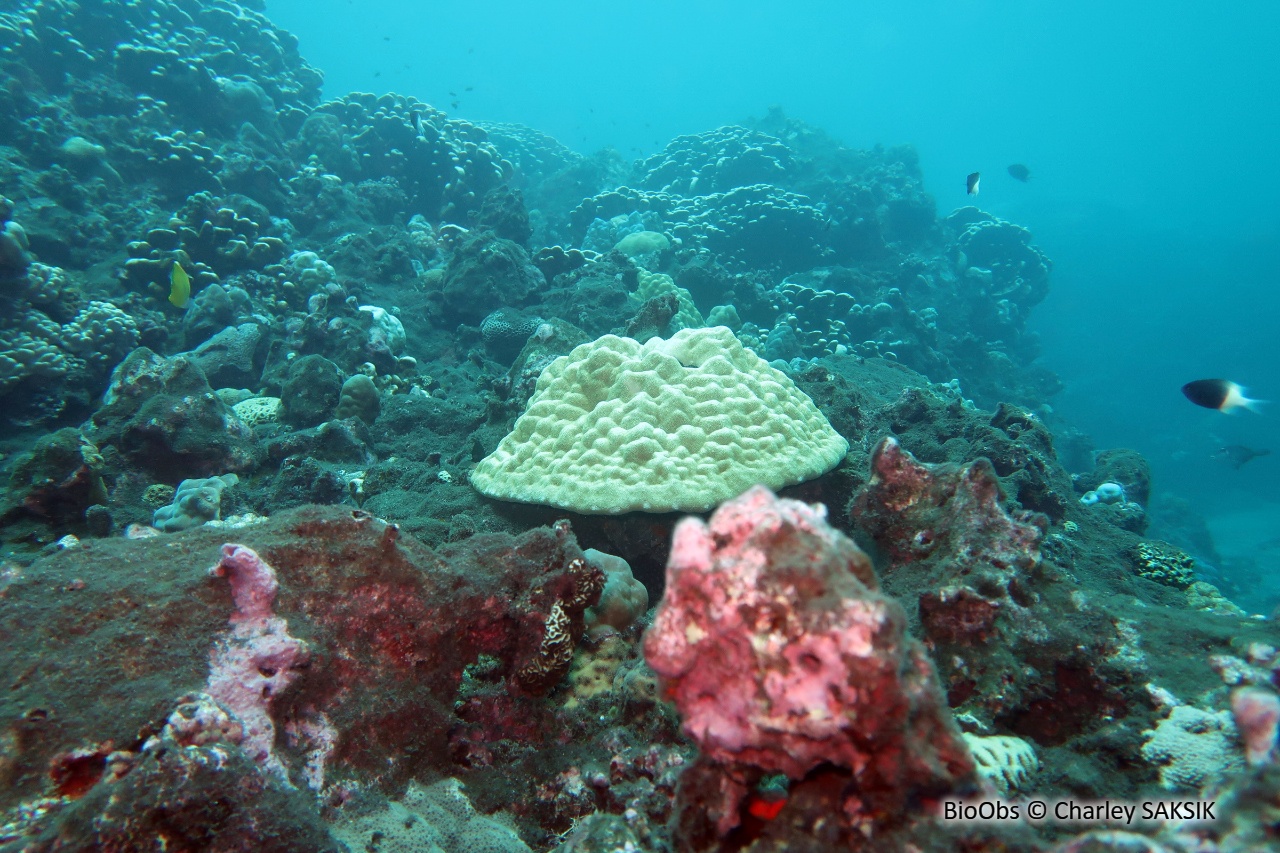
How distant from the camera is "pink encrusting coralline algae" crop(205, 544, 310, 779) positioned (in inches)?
80.0

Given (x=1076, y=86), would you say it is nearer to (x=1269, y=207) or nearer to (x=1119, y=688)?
(x=1269, y=207)

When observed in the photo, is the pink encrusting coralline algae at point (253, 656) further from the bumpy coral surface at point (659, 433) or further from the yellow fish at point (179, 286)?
the yellow fish at point (179, 286)

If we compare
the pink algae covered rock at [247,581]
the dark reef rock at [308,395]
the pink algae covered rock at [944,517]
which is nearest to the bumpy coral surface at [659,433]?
the pink algae covered rock at [944,517]

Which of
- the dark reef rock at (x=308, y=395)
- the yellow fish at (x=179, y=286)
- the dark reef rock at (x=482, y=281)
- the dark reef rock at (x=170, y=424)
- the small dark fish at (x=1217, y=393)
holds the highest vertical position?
the dark reef rock at (x=482, y=281)

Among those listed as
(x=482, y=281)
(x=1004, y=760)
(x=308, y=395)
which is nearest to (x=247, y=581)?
(x=1004, y=760)

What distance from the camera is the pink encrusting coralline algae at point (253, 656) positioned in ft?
6.67

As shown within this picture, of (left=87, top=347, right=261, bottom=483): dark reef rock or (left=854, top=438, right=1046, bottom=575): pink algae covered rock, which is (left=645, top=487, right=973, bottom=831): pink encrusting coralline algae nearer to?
(left=854, top=438, right=1046, bottom=575): pink algae covered rock

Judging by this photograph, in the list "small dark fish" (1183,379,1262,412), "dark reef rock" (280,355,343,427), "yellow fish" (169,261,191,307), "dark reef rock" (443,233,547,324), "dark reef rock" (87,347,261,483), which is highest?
"dark reef rock" (443,233,547,324)

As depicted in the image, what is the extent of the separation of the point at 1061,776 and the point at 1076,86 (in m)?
139

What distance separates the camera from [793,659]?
53.5 inches

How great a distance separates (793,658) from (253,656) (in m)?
2.11

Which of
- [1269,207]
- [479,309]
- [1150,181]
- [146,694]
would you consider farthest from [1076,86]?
[146,694]

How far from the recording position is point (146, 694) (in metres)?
1.89

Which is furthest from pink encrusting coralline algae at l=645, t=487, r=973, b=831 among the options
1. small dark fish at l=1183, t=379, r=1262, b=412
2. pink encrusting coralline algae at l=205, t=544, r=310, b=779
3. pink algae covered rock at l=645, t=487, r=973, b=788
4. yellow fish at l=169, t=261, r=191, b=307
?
yellow fish at l=169, t=261, r=191, b=307
